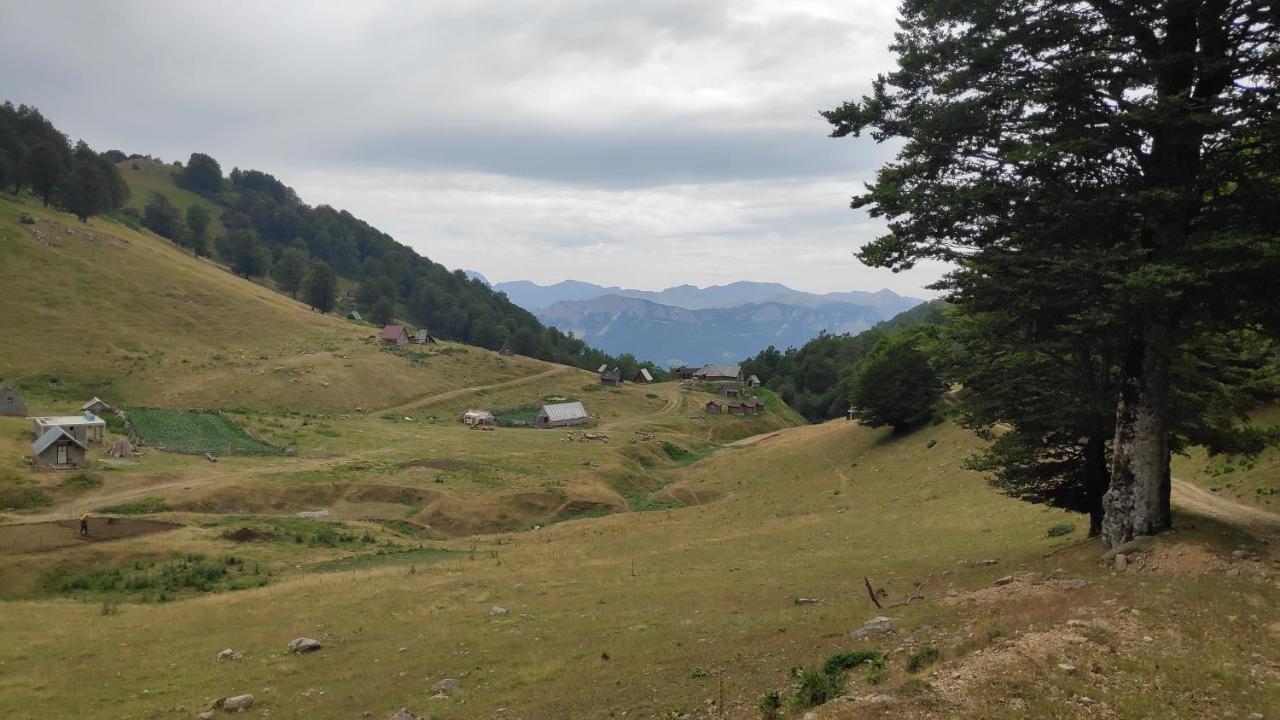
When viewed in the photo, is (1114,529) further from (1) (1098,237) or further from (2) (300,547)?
(2) (300,547)

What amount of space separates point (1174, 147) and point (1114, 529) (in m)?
9.06

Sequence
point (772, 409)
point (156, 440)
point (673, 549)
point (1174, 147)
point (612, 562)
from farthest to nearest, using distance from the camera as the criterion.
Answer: point (772, 409), point (156, 440), point (673, 549), point (612, 562), point (1174, 147)

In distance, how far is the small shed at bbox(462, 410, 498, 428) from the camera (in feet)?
301

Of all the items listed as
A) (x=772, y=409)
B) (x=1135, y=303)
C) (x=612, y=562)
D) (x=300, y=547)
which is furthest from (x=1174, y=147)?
(x=772, y=409)

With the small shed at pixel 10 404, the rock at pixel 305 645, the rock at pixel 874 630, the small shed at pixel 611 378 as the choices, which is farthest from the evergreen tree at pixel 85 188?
the rock at pixel 874 630

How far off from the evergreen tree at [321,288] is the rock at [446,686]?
16051 cm

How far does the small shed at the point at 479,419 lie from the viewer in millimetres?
91812

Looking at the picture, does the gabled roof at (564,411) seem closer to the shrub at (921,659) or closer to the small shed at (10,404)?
the small shed at (10,404)

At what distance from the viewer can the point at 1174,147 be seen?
15.8 meters

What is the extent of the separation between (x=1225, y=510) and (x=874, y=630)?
543 inches

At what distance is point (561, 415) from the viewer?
98312mm

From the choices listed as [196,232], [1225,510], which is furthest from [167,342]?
[1225,510]

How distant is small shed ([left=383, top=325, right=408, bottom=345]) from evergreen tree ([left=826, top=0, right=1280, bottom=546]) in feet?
391

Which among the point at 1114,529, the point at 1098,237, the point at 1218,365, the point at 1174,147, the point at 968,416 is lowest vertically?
the point at 1114,529
